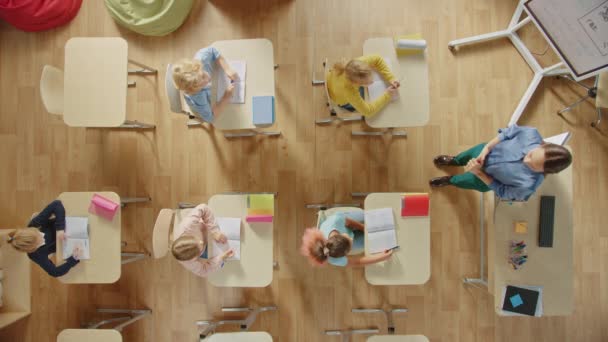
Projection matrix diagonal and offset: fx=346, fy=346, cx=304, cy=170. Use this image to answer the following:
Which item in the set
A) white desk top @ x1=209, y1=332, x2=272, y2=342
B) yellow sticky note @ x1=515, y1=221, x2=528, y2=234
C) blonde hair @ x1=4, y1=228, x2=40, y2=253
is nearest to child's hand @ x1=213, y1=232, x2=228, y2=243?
white desk top @ x1=209, y1=332, x2=272, y2=342

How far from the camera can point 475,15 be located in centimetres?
304

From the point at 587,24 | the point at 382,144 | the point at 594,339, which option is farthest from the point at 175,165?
the point at 594,339

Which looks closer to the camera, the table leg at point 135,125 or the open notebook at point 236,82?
the open notebook at point 236,82

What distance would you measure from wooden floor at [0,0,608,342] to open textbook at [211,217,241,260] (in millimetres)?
675

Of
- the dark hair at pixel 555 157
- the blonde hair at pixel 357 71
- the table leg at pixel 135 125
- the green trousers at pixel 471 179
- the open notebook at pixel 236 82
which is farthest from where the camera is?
the table leg at pixel 135 125

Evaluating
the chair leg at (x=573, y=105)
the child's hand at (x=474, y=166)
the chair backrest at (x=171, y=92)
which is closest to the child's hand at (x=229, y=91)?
the chair backrest at (x=171, y=92)

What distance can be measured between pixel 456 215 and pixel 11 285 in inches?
149

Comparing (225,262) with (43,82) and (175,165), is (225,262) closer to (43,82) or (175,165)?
(175,165)

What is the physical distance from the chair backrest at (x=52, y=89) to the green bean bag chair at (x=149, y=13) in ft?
2.46

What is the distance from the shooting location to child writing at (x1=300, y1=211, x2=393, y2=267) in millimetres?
2133

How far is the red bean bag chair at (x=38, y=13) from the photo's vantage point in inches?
115

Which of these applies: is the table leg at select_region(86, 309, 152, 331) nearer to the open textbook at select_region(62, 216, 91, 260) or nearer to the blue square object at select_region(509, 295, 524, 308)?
the open textbook at select_region(62, 216, 91, 260)

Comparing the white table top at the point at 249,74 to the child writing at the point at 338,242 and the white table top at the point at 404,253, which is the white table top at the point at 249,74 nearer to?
the child writing at the point at 338,242

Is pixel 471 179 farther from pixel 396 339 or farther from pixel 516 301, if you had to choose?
pixel 396 339
